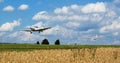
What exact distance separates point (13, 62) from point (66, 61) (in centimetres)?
347

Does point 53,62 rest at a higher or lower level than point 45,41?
lower

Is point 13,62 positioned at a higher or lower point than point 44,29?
lower

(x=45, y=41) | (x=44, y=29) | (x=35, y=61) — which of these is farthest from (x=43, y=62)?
(x=45, y=41)

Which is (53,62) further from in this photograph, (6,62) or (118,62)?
(118,62)

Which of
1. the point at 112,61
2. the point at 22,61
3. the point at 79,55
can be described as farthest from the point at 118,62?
the point at 22,61

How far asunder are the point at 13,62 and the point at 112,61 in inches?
300

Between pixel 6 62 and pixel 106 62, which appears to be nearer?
pixel 6 62

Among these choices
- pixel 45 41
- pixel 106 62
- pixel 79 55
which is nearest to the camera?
pixel 106 62

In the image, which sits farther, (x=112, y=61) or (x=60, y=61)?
(x=112, y=61)

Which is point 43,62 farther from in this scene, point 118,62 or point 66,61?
point 118,62

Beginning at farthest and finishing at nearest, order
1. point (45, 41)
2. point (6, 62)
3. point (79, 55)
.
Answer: point (45, 41) < point (79, 55) < point (6, 62)

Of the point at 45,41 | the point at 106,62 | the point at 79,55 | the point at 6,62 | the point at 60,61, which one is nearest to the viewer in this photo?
the point at 6,62

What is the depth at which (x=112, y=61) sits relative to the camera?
84.5 feet

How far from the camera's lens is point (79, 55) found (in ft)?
89.6
